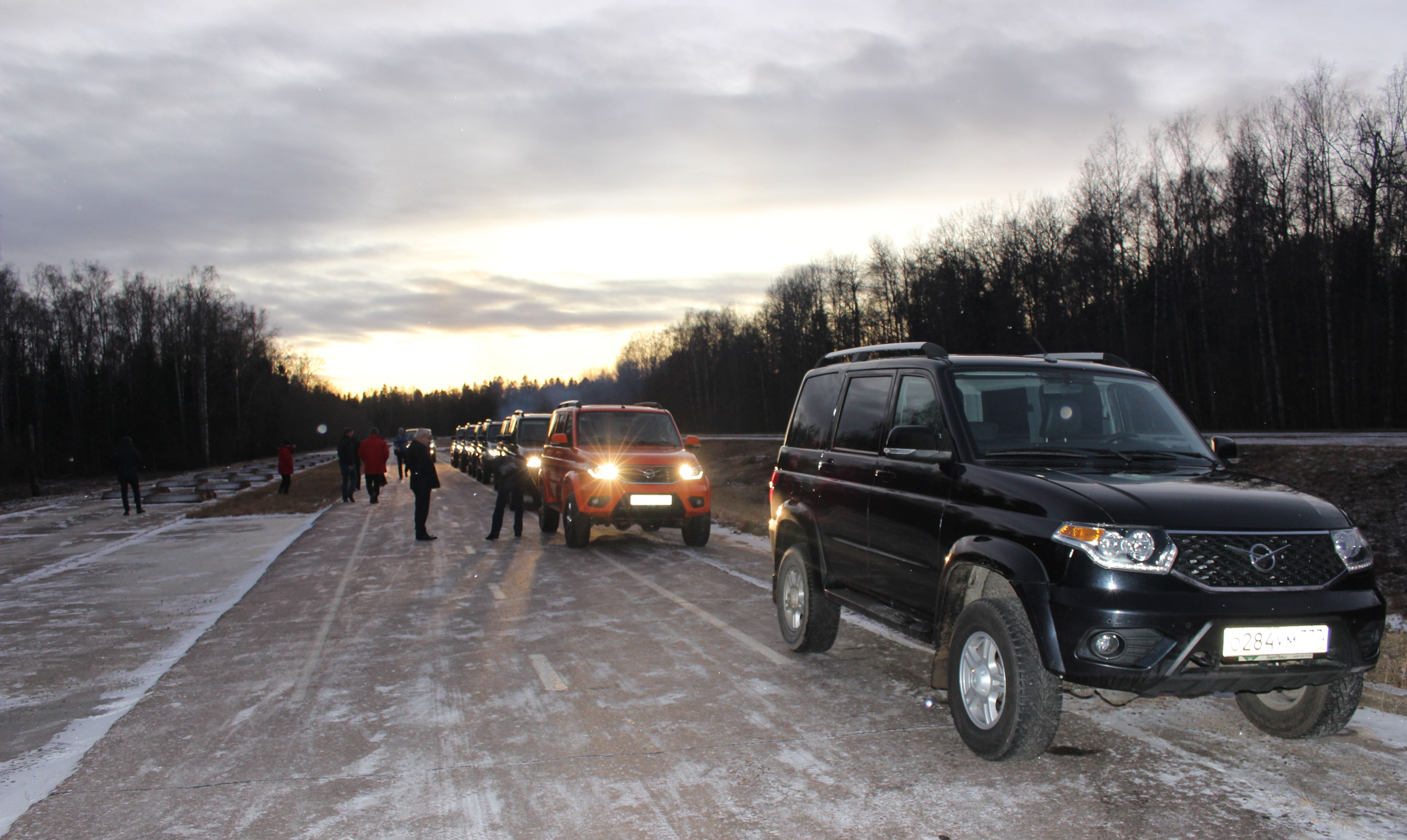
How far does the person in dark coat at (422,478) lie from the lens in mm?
→ 14367

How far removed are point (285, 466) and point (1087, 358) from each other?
24.3 metres

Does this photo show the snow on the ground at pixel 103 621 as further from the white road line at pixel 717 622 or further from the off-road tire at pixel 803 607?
the off-road tire at pixel 803 607

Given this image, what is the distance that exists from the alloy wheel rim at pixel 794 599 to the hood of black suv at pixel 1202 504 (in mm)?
2482

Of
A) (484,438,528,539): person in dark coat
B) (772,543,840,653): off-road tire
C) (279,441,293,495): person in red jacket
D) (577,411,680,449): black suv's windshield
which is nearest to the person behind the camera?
(772,543,840,653): off-road tire

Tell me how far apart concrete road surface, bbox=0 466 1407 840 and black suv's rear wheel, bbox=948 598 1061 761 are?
18cm

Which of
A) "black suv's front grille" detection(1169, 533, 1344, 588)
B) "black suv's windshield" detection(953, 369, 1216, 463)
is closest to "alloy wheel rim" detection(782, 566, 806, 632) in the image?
"black suv's windshield" detection(953, 369, 1216, 463)

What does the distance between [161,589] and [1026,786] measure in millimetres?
9927

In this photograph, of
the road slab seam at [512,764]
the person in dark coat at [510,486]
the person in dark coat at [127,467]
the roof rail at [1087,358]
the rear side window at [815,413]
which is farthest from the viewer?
the person in dark coat at [127,467]

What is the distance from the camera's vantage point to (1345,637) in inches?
149

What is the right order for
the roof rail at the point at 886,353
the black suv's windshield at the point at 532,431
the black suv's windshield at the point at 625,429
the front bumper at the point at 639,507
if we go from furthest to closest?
1. the black suv's windshield at the point at 532,431
2. the black suv's windshield at the point at 625,429
3. the front bumper at the point at 639,507
4. the roof rail at the point at 886,353

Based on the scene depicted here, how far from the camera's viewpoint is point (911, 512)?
195 inches

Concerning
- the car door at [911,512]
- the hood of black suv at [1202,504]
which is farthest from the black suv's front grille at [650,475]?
the hood of black suv at [1202,504]

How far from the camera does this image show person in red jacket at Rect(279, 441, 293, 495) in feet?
82.4

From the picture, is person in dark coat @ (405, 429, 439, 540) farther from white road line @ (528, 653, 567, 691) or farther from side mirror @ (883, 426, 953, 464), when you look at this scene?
side mirror @ (883, 426, 953, 464)
